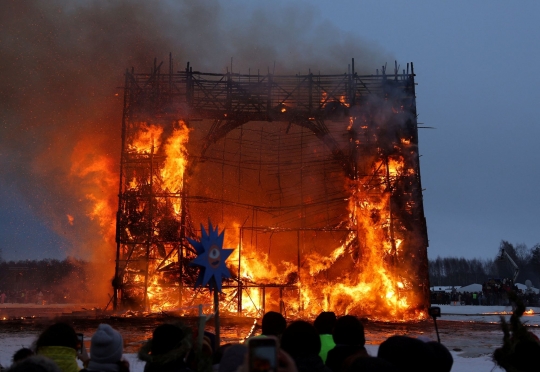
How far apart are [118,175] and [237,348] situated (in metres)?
23.3

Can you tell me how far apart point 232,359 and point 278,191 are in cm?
2317

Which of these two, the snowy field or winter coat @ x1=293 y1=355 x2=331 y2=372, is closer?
winter coat @ x1=293 y1=355 x2=331 y2=372

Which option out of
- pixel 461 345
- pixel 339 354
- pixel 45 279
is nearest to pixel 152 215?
pixel 461 345

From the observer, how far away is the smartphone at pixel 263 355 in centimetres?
243

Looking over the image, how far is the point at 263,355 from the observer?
2459 mm

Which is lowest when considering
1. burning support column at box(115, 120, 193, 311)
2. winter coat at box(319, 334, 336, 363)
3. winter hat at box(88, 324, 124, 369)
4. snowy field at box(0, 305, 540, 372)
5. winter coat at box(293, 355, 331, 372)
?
snowy field at box(0, 305, 540, 372)

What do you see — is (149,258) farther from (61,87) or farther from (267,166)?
(61,87)

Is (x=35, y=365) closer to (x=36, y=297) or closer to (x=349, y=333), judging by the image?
(x=349, y=333)

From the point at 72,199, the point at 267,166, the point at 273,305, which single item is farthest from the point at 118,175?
the point at 273,305

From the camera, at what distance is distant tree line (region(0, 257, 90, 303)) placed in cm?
3784

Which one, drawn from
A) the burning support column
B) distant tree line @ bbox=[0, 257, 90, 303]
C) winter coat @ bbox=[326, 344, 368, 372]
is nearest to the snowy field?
winter coat @ bbox=[326, 344, 368, 372]

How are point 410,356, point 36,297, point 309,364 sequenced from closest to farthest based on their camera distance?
point 410,356 < point 309,364 < point 36,297

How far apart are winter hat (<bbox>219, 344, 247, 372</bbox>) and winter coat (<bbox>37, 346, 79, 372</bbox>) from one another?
1.34 metres

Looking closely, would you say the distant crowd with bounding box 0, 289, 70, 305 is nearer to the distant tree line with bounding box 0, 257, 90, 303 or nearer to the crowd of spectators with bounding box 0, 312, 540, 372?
the distant tree line with bounding box 0, 257, 90, 303
